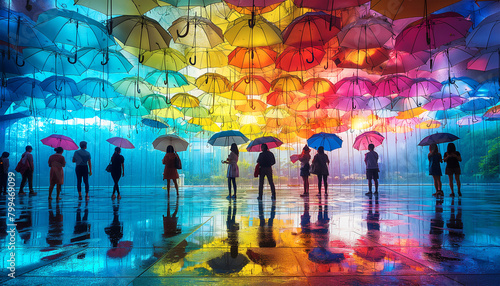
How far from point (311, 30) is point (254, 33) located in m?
1.63

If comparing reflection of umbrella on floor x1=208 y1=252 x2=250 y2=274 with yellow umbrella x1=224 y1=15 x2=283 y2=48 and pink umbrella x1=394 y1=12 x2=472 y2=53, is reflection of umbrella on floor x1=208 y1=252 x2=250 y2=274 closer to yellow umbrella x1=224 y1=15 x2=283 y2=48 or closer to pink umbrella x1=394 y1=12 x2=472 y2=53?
yellow umbrella x1=224 y1=15 x2=283 y2=48

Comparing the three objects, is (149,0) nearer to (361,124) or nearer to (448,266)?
(448,266)

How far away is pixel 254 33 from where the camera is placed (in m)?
8.79

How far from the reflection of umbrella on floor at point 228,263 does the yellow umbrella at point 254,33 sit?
7333 millimetres

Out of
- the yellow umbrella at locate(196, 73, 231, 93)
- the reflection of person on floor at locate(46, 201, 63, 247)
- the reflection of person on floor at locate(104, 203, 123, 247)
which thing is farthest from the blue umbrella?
the reflection of person on floor at locate(46, 201, 63, 247)

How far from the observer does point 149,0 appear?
24.0 ft

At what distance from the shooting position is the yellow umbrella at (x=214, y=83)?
12.4 m

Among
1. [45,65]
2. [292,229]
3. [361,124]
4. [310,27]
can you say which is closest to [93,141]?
[45,65]

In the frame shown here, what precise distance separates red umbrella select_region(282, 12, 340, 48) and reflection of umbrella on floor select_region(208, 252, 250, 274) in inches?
287

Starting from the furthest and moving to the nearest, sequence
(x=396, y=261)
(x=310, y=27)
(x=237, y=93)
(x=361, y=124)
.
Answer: (x=361, y=124)
(x=237, y=93)
(x=310, y=27)
(x=396, y=261)

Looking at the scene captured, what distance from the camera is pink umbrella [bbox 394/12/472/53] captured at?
322 inches

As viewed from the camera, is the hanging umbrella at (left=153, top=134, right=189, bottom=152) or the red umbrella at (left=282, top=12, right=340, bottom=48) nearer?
the red umbrella at (left=282, top=12, right=340, bottom=48)

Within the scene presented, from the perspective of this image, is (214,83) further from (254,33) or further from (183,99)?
(254,33)

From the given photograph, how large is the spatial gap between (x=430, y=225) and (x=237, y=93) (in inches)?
413
